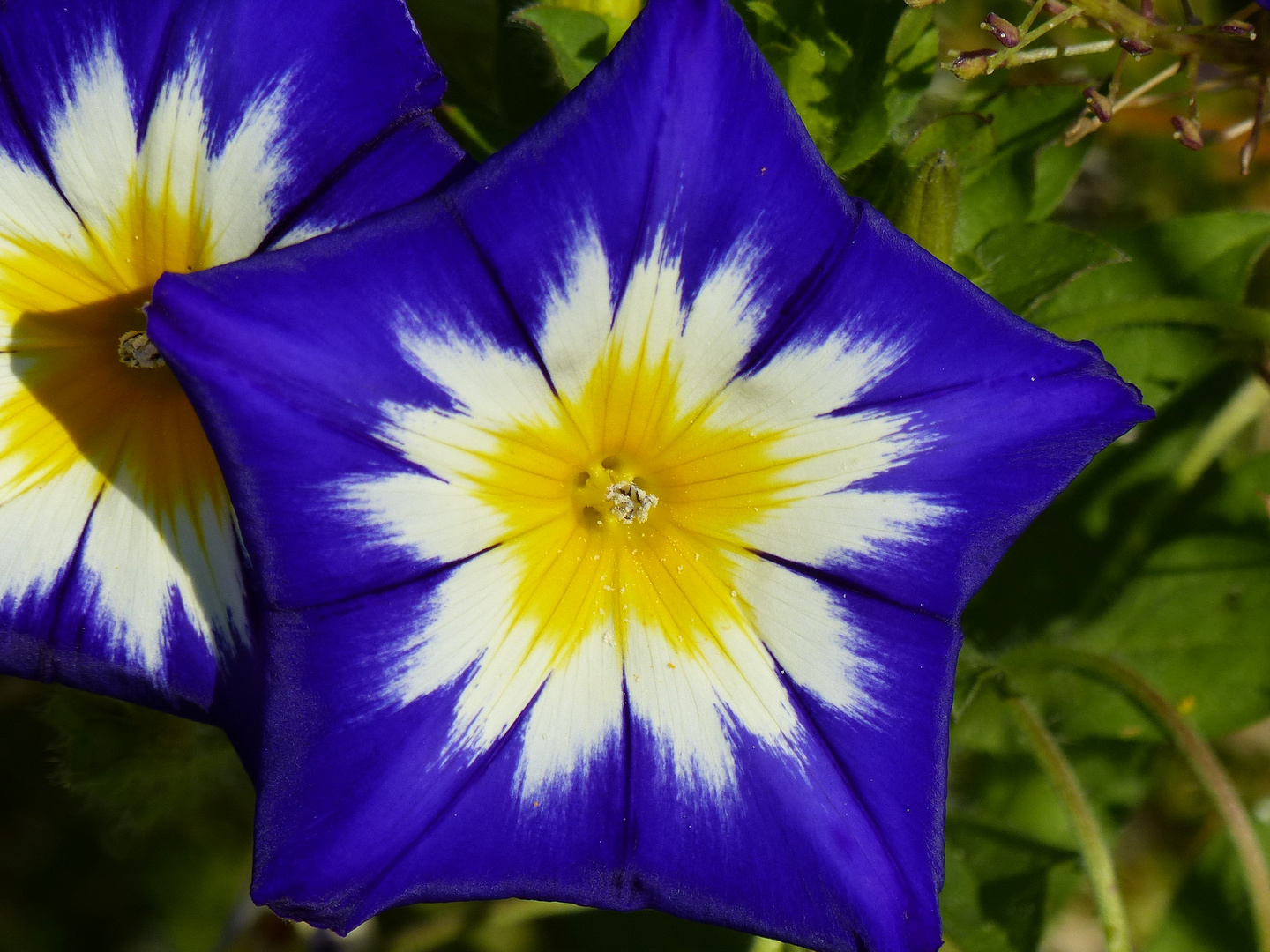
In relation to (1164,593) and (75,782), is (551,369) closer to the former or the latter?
(75,782)

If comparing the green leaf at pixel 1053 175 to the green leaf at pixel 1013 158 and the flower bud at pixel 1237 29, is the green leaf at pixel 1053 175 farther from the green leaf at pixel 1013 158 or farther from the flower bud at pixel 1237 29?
the flower bud at pixel 1237 29

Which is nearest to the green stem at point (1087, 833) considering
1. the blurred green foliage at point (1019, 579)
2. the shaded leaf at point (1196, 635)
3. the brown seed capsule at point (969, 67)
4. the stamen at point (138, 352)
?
the blurred green foliage at point (1019, 579)

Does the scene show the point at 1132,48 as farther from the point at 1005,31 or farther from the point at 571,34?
the point at 571,34

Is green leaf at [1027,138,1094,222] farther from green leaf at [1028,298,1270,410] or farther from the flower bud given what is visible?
the flower bud

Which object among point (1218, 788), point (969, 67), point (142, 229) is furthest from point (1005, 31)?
point (1218, 788)

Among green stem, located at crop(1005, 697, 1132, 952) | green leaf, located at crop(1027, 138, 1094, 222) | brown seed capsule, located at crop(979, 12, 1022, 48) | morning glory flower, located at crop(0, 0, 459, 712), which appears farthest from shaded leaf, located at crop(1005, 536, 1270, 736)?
morning glory flower, located at crop(0, 0, 459, 712)
